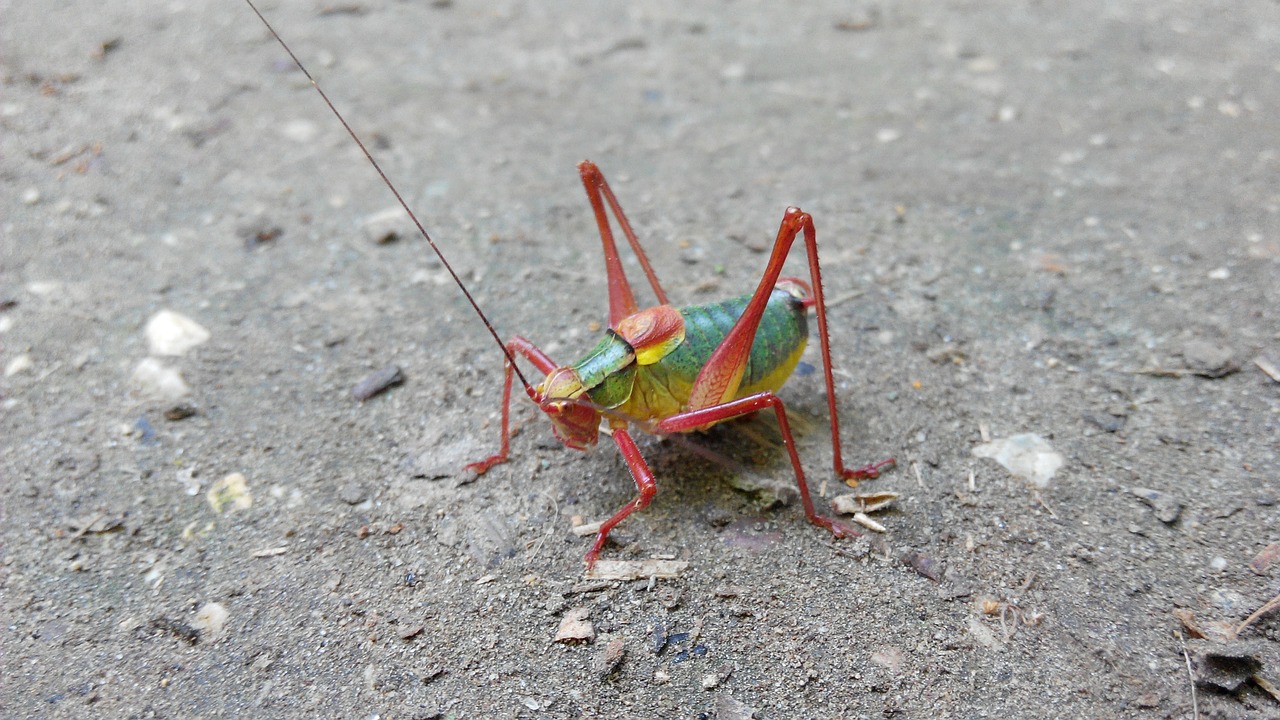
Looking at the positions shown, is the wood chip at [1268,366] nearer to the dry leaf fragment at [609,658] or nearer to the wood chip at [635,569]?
the wood chip at [635,569]

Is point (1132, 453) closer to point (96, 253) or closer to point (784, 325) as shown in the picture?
point (784, 325)

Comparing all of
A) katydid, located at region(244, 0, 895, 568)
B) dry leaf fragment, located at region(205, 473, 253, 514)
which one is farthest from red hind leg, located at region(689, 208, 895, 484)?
dry leaf fragment, located at region(205, 473, 253, 514)

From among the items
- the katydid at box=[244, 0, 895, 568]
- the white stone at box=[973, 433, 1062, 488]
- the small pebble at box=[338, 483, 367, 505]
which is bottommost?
the small pebble at box=[338, 483, 367, 505]

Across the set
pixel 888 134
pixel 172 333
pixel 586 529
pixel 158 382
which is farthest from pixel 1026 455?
pixel 172 333

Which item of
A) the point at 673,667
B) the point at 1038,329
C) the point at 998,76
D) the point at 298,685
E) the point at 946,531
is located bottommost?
the point at 298,685

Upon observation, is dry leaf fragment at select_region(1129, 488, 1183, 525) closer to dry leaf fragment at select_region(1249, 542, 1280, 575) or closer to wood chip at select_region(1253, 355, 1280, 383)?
dry leaf fragment at select_region(1249, 542, 1280, 575)

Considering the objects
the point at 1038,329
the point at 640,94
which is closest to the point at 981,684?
the point at 1038,329

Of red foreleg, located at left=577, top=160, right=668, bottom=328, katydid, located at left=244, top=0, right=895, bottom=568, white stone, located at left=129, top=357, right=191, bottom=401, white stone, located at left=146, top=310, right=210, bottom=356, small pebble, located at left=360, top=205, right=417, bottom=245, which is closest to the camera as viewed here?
katydid, located at left=244, top=0, right=895, bottom=568
